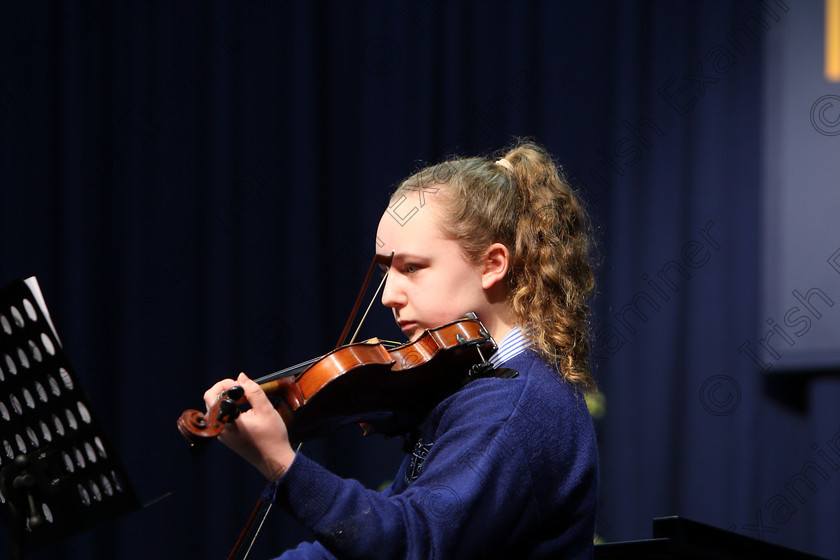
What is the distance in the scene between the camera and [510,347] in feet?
3.94

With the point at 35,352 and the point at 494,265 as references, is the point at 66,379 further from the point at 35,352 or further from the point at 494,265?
the point at 494,265

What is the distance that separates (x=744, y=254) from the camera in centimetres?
253

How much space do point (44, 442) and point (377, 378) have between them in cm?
45

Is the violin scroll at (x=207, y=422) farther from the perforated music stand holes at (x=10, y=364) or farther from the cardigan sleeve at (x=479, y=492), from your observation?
the perforated music stand holes at (x=10, y=364)

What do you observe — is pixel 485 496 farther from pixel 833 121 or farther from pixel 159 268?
pixel 833 121

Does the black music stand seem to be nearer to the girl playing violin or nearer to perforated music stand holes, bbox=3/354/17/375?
perforated music stand holes, bbox=3/354/17/375

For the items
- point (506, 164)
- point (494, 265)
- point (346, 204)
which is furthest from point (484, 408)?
point (346, 204)

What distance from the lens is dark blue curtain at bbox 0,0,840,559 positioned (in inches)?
93.4

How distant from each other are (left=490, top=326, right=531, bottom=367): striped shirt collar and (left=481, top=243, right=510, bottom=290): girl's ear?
0.09 meters

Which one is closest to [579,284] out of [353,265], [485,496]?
[485,496]

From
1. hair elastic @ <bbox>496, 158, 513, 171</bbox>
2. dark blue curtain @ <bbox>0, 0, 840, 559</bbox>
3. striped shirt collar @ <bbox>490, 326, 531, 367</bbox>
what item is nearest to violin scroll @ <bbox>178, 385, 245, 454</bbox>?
striped shirt collar @ <bbox>490, 326, 531, 367</bbox>

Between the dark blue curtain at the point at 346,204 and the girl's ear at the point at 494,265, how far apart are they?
48.5 inches

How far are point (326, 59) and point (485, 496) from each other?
185cm

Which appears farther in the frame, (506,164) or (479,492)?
(506,164)
